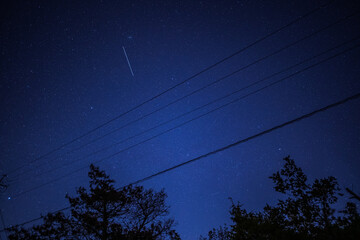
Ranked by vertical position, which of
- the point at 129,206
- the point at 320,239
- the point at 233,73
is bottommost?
the point at 320,239

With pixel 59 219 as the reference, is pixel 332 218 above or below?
below

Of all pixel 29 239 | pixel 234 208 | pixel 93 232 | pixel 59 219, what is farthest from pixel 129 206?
pixel 234 208

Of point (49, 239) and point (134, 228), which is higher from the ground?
point (49, 239)

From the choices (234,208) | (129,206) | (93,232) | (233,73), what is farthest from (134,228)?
(233,73)

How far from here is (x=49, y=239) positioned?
1087 cm

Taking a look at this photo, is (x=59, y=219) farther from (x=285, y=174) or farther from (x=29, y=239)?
(x=285, y=174)

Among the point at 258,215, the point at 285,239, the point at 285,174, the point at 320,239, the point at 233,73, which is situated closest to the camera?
the point at 233,73

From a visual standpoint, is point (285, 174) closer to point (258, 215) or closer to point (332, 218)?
point (332, 218)

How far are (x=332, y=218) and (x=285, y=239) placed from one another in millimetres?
2821

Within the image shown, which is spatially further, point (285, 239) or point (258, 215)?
point (258, 215)

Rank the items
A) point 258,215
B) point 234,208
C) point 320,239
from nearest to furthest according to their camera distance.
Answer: point 320,239 → point 258,215 → point 234,208

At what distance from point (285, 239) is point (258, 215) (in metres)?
3.74

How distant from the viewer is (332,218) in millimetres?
9898

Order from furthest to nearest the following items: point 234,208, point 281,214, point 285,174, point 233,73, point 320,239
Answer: point 234,208 → point 285,174 → point 281,214 → point 320,239 → point 233,73
